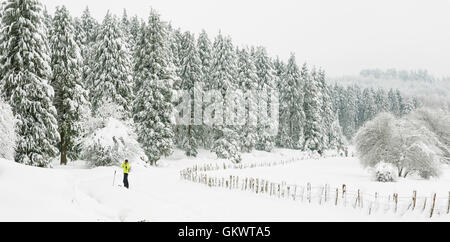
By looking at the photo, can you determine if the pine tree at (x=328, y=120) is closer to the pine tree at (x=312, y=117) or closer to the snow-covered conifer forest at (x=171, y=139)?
the snow-covered conifer forest at (x=171, y=139)

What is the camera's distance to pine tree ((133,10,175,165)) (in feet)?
116

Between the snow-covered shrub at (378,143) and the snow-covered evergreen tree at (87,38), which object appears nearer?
the snow-covered shrub at (378,143)

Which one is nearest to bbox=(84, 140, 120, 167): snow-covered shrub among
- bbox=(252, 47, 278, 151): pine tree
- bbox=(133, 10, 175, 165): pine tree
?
bbox=(133, 10, 175, 165): pine tree

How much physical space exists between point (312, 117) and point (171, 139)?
103 ft

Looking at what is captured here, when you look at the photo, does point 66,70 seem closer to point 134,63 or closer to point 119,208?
point 134,63

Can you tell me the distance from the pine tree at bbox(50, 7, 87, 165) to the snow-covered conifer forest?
0.11m

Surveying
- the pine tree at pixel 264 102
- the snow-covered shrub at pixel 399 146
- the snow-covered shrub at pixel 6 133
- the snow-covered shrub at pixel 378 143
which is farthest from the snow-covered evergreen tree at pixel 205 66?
the snow-covered shrub at pixel 6 133

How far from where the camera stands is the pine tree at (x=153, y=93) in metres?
35.4

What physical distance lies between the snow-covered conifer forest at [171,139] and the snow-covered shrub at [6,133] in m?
0.08

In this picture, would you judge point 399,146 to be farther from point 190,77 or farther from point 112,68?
point 190,77

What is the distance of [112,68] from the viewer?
33.2 m

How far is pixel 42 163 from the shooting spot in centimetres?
2405

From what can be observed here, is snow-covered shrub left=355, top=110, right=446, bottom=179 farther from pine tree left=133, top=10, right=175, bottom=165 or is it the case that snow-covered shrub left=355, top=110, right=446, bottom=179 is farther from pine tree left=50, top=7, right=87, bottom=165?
pine tree left=50, top=7, right=87, bottom=165
